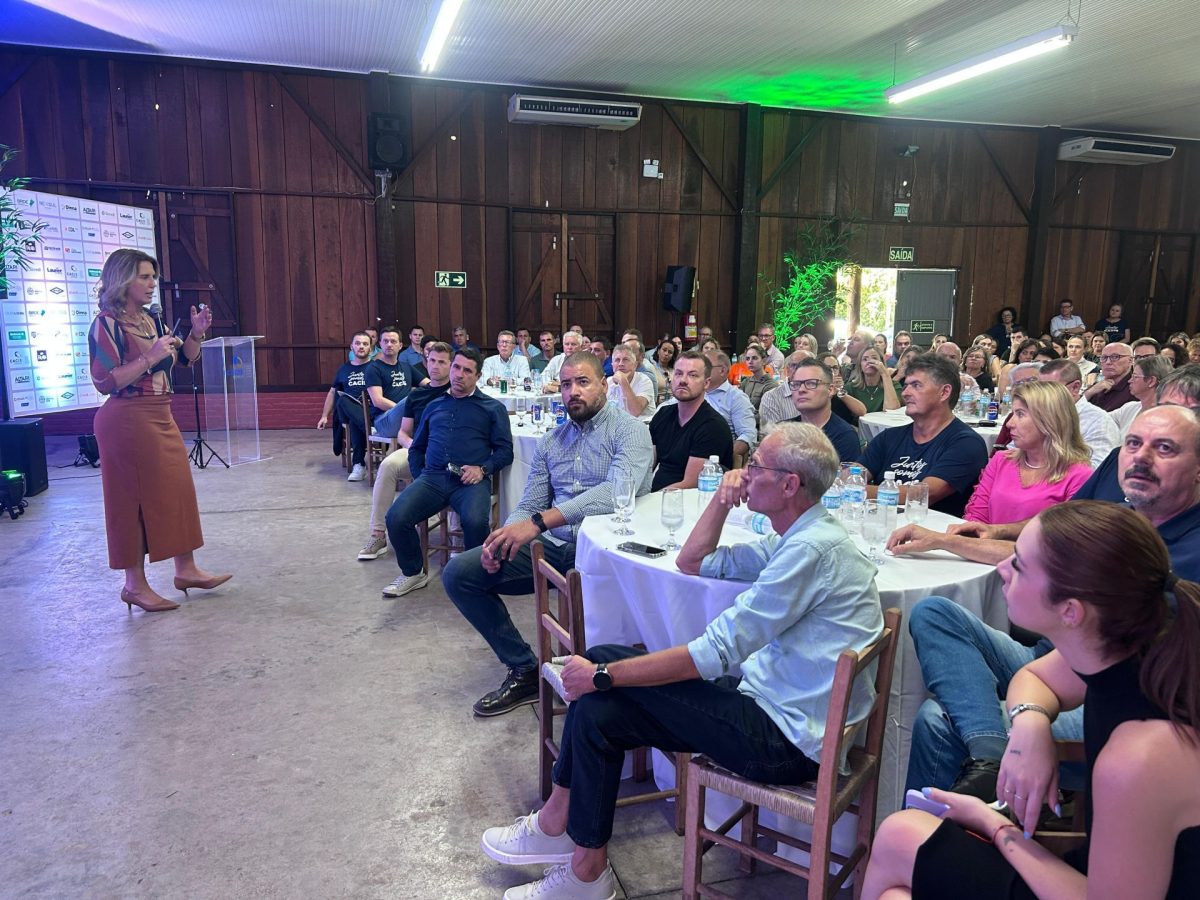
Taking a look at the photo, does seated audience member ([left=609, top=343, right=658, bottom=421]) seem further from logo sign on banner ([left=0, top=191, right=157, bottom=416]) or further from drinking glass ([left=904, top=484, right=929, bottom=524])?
logo sign on banner ([left=0, top=191, right=157, bottom=416])

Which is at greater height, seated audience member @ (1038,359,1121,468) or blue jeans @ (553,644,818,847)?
seated audience member @ (1038,359,1121,468)

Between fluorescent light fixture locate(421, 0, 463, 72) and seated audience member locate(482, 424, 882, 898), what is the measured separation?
6622 millimetres

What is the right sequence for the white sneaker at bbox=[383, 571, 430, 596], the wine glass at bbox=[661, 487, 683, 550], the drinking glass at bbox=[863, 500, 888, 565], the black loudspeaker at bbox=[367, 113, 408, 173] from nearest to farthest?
the drinking glass at bbox=[863, 500, 888, 565], the wine glass at bbox=[661, 487, 683, 550], the white sneaker at bbox=[383, 571, 430, 596], the black loudspeaker at bbox=[367, 113, 408, 173]

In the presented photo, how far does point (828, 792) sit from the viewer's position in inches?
70.4

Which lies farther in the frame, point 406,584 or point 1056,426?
point 406,584

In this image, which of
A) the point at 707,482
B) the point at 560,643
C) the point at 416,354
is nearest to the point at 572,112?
the point at 416,354

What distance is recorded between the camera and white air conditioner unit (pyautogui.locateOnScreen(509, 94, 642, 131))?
33.5ft

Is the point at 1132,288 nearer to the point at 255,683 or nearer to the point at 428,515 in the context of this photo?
the point at 428,515

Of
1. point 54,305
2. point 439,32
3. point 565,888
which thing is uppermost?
point 439,32

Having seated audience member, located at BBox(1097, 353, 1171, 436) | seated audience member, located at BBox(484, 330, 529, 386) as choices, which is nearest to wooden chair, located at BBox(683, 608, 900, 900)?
seated audience member, located at BBox(1097, 353, 1171, 436)

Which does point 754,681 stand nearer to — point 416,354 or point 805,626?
point 805,626

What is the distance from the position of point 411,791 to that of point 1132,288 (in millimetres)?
14579

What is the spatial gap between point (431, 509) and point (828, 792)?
10.0 feet

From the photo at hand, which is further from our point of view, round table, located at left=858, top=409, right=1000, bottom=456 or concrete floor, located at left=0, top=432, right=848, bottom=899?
round table, located at left=858, top=409, right=1000, bottom=456
